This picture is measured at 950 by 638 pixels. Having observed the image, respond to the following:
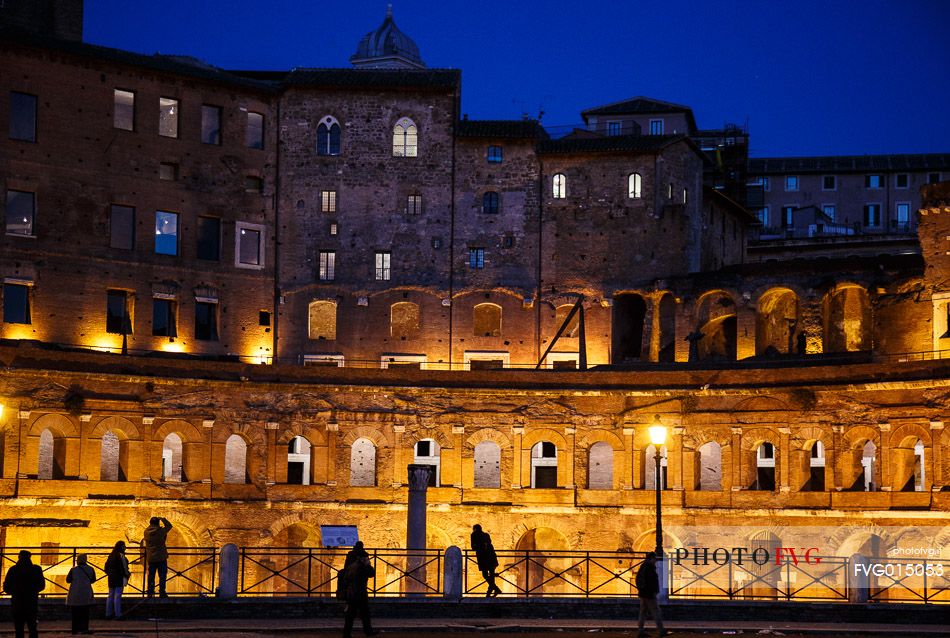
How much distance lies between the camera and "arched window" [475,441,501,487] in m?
54.1

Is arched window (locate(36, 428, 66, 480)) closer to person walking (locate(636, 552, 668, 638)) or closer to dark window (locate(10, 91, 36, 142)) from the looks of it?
dark window (locate(10, 91, 36, 142))

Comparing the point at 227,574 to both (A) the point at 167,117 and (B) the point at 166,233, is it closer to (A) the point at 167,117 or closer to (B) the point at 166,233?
(B) the point at 166,233

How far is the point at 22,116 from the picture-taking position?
173ft

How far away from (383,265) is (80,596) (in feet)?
109

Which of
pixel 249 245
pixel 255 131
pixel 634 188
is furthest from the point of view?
pixel 634 188

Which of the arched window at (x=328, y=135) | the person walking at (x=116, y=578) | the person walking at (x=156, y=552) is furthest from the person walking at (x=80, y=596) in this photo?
the arched window at (x=328, y=135)

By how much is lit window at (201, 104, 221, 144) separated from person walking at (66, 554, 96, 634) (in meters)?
32.5

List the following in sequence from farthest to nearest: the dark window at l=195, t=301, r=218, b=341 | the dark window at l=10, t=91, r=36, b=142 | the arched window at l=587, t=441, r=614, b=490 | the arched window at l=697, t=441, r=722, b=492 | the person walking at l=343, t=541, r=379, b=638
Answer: the dark window at l=195, t=301, r=218, b=341 → the arched window at l=587, t=441, r=614, b=490 → the dark window at l=10, t=91, r=36, b=142 → the arched window at l=697, t=441, r=722, b=492 → the person walking at l=343, t=541, r=379, b=638

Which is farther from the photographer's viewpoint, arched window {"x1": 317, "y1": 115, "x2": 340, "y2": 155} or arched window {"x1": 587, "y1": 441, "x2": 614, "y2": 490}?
arched window {"x1": 317, "y1": 115, "x2": 340, "y2": 155}

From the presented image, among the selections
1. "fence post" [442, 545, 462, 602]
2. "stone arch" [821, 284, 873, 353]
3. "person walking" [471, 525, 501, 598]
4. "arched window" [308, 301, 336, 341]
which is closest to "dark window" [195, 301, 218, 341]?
"arched window" [308, 301, 336, 341]

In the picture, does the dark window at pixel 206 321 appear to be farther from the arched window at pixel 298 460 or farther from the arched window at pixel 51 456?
the arched window at pixel 51 456

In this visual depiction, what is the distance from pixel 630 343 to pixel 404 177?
1175 centimetres

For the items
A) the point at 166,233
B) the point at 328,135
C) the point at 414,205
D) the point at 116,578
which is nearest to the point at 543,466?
the point at 414,205

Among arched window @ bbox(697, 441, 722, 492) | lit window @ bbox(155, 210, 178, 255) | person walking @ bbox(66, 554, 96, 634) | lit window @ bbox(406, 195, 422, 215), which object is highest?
lit window @ bbox(406, 195, 422, 215)
